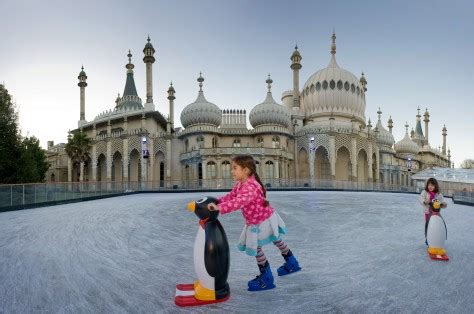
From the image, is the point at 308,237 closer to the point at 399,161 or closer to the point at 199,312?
the point at 199,312

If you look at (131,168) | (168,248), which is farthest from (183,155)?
(168,248)

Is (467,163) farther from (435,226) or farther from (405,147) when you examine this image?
(435,226)

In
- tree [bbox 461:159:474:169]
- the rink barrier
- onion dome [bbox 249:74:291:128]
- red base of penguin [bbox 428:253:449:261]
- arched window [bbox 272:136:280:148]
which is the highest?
onion dome [bbox 249:74:291:128]

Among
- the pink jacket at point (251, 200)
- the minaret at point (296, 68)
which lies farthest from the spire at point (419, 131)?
the pink jacket at point (251, 200)

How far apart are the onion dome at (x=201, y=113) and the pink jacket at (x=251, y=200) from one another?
40164 mm

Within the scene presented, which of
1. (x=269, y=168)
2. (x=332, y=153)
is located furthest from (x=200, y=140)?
(x=332, y=153)

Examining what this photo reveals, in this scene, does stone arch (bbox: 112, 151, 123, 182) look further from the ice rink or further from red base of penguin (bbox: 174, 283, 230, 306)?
red base of penguin (bbox: 174, 283, 230, 306)

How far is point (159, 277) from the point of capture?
5.14 m

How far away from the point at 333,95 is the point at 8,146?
41.3 metres

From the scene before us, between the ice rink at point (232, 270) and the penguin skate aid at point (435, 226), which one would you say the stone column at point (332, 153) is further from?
the penguin skate aid at point (435, 226)

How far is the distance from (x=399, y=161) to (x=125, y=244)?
6740 centimetres

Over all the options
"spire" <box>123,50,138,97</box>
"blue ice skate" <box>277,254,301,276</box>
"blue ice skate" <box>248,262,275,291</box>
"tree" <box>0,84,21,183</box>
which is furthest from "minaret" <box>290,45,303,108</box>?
"blue ice skate" <box>248,262,275,291</box>

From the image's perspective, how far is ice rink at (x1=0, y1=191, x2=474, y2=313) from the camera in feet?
13.1

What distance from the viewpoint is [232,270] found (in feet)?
18.4
